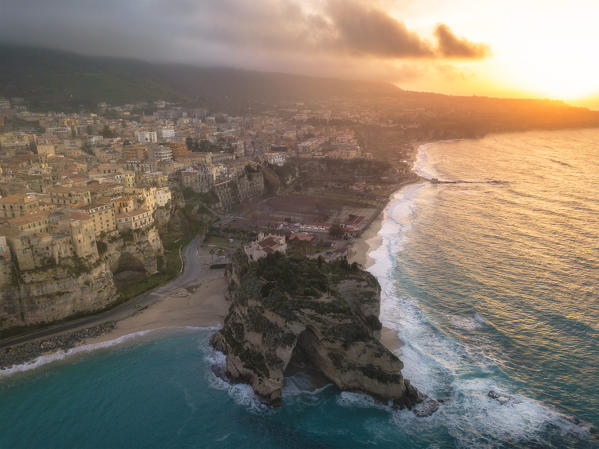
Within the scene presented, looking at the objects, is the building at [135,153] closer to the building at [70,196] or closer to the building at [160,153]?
the building at [160,153]

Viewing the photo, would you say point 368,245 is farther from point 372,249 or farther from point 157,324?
point 157,324

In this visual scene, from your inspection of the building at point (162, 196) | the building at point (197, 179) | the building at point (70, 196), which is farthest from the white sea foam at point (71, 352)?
the building at point (197, 179)

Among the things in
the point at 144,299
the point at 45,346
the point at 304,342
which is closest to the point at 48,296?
the point at 45,346

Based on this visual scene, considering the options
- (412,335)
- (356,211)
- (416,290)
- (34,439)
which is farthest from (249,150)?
A: (34,439)

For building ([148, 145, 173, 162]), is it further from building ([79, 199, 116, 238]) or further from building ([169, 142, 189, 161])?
building ([79, 199, 116, 238])

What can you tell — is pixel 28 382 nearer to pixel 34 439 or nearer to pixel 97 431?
pixel 34 439
